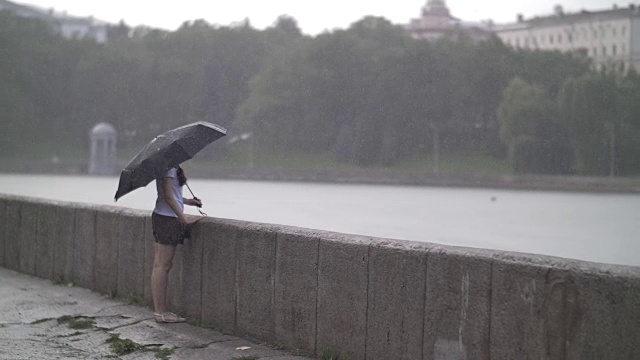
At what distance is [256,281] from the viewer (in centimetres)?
694

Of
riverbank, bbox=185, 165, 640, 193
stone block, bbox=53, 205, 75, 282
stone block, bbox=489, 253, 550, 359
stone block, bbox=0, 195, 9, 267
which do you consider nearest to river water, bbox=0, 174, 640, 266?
riverbank, bbox=185, 165, 640, 193

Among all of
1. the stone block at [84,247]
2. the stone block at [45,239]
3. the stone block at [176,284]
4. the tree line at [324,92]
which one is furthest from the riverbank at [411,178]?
the stone block at [176,284]

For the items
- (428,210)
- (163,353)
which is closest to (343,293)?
(163,353)

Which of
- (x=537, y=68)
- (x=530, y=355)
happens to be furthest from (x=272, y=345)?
(x=537, y=68)

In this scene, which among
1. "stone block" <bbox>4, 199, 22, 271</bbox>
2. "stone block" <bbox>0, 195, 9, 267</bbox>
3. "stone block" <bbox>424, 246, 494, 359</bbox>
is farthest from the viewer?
"stone block" <bbox>0, 195, 9, 267</bbox>

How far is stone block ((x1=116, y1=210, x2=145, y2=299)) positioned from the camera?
8.38m

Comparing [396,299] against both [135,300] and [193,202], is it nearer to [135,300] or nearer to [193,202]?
[193,202]

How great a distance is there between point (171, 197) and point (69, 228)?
2728 millimetres

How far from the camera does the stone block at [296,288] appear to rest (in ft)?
21.1

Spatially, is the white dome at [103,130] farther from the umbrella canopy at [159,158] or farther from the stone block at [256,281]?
the stone block at [256,281]

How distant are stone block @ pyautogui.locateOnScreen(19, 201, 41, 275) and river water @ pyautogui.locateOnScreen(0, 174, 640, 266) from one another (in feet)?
78.2

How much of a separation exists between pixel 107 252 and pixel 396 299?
3906 mm

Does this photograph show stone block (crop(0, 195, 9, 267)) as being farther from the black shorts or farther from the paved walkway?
the black shorts

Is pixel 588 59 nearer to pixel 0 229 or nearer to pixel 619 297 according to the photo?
pixel 0 229
